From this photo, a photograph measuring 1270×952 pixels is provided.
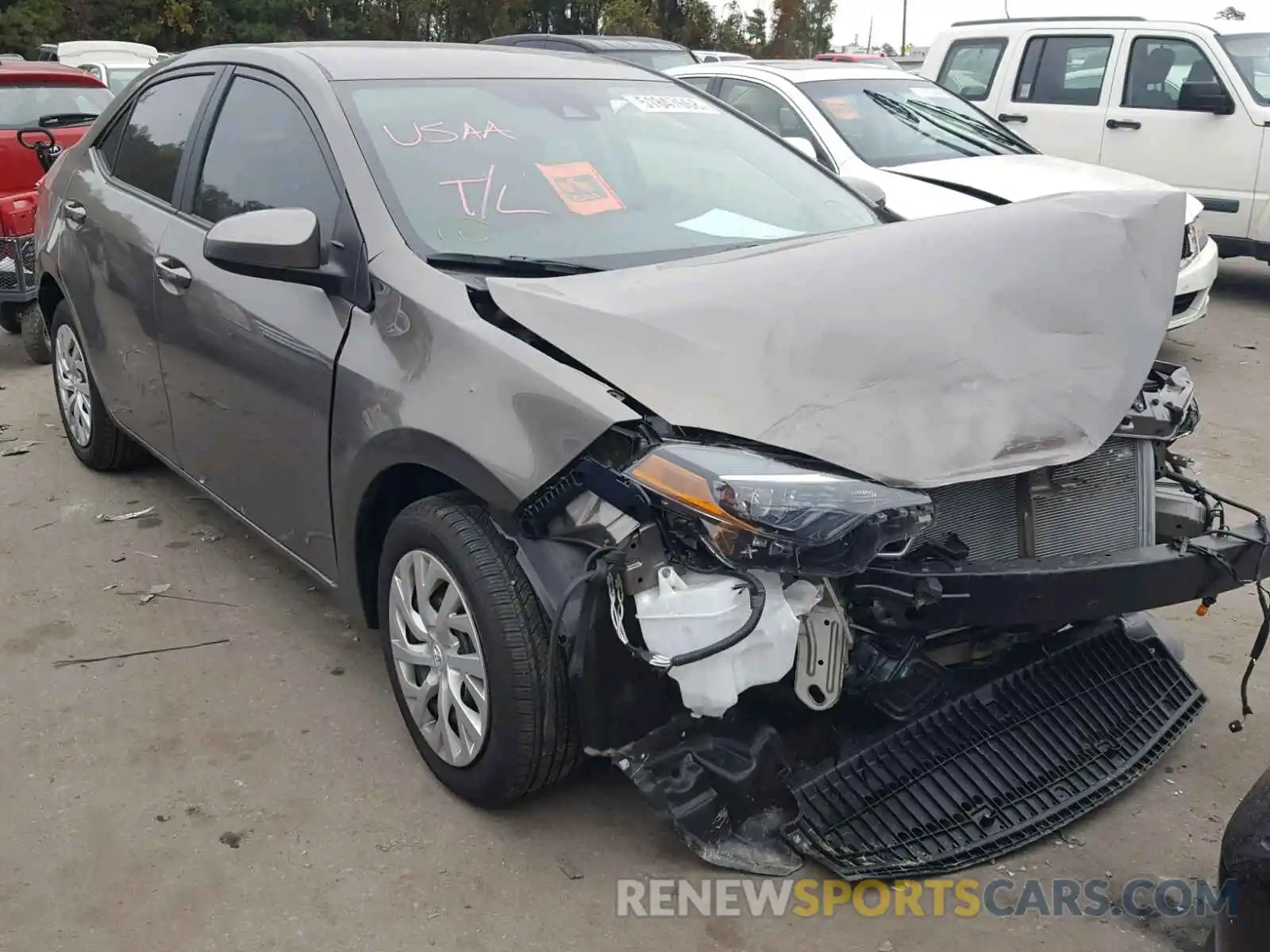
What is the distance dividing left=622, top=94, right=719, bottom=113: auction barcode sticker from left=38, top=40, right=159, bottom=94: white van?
38.4 ft

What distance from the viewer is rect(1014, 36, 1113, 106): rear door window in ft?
29.5

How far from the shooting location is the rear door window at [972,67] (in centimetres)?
955

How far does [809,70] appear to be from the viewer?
7.74 m

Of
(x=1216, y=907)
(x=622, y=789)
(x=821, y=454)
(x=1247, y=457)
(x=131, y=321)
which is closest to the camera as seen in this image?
(x=1216, y=907)

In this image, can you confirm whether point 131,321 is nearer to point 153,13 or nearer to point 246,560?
point 246,560

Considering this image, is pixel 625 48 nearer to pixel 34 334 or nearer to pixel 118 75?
pixel 118 75

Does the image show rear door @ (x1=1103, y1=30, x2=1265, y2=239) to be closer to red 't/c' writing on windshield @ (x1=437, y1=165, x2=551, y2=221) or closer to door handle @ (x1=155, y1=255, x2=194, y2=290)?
red 't/c' writing on windshield @ (x1=437, y1=165, x2=551, y2=221)

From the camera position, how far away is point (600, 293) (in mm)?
2732

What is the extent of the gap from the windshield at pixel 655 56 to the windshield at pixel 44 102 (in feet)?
17.7

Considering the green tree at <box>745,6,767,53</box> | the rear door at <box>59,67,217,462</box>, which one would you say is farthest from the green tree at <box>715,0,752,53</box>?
the rear door at <box>59,67,217,462</box>

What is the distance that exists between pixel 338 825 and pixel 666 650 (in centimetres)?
106

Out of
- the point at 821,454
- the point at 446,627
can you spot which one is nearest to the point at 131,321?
the point at 446,627

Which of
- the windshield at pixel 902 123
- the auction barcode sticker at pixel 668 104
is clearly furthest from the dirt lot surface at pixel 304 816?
the windshield at pixel 902 123

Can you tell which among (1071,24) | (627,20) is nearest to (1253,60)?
(1071,24)
